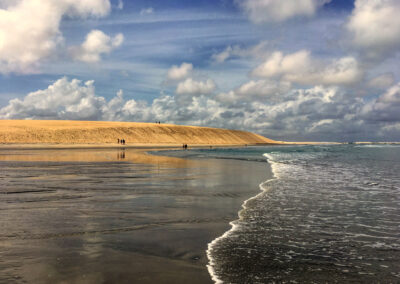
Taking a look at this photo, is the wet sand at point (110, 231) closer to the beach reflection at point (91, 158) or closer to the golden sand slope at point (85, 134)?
the beach reflection at point (91, 158)

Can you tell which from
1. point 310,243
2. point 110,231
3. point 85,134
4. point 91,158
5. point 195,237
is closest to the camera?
point 310,243

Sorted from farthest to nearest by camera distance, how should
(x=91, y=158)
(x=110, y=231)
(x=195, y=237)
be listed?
1. (x=91, y=158)
2. (x=110, y=231)
3. (x=195, y=237)

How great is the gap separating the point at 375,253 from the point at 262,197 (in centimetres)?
643

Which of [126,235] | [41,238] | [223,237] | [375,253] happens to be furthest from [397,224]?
[41,238]

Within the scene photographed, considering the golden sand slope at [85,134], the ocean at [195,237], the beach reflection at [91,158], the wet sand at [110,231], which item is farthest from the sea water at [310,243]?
the golden sand slope at [85,134]

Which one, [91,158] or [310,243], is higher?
[91,158]

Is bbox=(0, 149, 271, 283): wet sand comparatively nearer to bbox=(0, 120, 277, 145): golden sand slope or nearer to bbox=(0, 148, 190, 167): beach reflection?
bbox=(0, 148, 190, 167): beach reflection

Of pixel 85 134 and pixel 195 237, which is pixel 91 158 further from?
pixel 85 134

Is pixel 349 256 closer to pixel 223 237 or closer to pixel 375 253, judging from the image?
pixel 375 253

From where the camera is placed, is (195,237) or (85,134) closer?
(195,237)

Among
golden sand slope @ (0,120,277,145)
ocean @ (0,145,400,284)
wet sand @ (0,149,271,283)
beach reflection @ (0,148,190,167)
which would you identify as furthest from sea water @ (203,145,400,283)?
golden sand slope @ (0,120,277,145)

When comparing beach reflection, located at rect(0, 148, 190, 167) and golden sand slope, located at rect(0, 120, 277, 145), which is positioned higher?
golden sand slope, located at rect(0, 120, 277, 145)

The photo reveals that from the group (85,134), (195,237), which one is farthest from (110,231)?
(85,134)

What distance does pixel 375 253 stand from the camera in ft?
21.1
